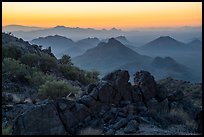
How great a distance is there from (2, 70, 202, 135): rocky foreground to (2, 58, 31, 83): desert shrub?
864 centimetres

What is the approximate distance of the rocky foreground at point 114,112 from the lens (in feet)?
44.1

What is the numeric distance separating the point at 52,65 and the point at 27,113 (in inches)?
887

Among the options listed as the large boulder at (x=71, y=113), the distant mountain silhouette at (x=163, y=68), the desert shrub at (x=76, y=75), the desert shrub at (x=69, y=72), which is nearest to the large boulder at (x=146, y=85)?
the large boulder at (x=71, y=113)

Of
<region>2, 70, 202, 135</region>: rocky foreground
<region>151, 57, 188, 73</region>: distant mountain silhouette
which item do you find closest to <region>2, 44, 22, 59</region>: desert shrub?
<region>2, 70, 202, 135</region>: rocky foreground

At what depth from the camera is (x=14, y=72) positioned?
28016 mm

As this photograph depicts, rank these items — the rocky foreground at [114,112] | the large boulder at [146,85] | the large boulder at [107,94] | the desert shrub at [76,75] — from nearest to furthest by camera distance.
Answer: the rocky foreground at [114,112]
the large boulder at [107,94]
the large boulder at [146,85]
the desert shrub at [76,75]

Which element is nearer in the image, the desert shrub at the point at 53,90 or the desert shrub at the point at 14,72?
the desert shrub at the point at 53,90

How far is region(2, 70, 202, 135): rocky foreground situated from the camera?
13445 millimetres

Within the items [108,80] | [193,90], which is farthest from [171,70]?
[108,80]

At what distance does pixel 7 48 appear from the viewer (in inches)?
1433

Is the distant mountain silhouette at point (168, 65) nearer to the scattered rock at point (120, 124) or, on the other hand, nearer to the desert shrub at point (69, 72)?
the desert shrub at point (69, 72)

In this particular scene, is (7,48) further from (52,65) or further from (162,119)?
(162,119)

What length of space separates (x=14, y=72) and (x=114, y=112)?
14.5 m

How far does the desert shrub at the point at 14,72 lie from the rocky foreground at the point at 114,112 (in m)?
8.64
